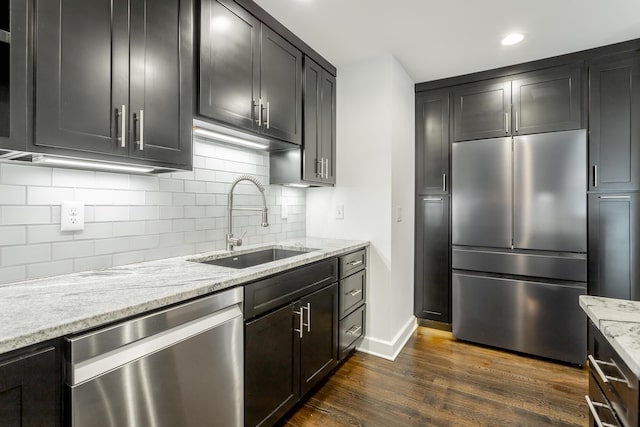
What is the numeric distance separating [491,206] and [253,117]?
2.20 m

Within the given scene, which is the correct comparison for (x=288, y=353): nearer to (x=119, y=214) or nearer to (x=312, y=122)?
(x=119, y=214)

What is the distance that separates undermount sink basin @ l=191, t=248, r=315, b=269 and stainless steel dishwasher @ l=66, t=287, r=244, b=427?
0.68 meters

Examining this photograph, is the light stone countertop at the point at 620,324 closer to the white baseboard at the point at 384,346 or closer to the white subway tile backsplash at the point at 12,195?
the white baseboard at the point at 384,346

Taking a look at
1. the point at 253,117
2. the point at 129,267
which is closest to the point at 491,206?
the point at 253,117

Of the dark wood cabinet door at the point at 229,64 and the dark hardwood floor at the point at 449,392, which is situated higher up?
the dark wood cabinet door at the point at 229,64

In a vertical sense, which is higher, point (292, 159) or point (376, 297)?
point (292, 159)

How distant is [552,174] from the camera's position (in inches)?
101

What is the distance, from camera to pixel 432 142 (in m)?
3.16

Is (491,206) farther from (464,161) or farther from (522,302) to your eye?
(522,302)

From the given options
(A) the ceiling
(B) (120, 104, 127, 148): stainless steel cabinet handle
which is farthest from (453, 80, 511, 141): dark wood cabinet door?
(B) (120, 104, 127, 148): stainless steel cabinet handle

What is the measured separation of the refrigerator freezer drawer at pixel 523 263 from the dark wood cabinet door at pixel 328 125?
1.41 metres

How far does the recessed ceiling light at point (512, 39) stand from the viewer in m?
2.32

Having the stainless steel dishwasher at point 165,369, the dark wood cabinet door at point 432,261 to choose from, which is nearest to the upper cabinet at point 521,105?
the dark wood cabinet door at point 432,261

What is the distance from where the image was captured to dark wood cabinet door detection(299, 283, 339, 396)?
6.15 ft
